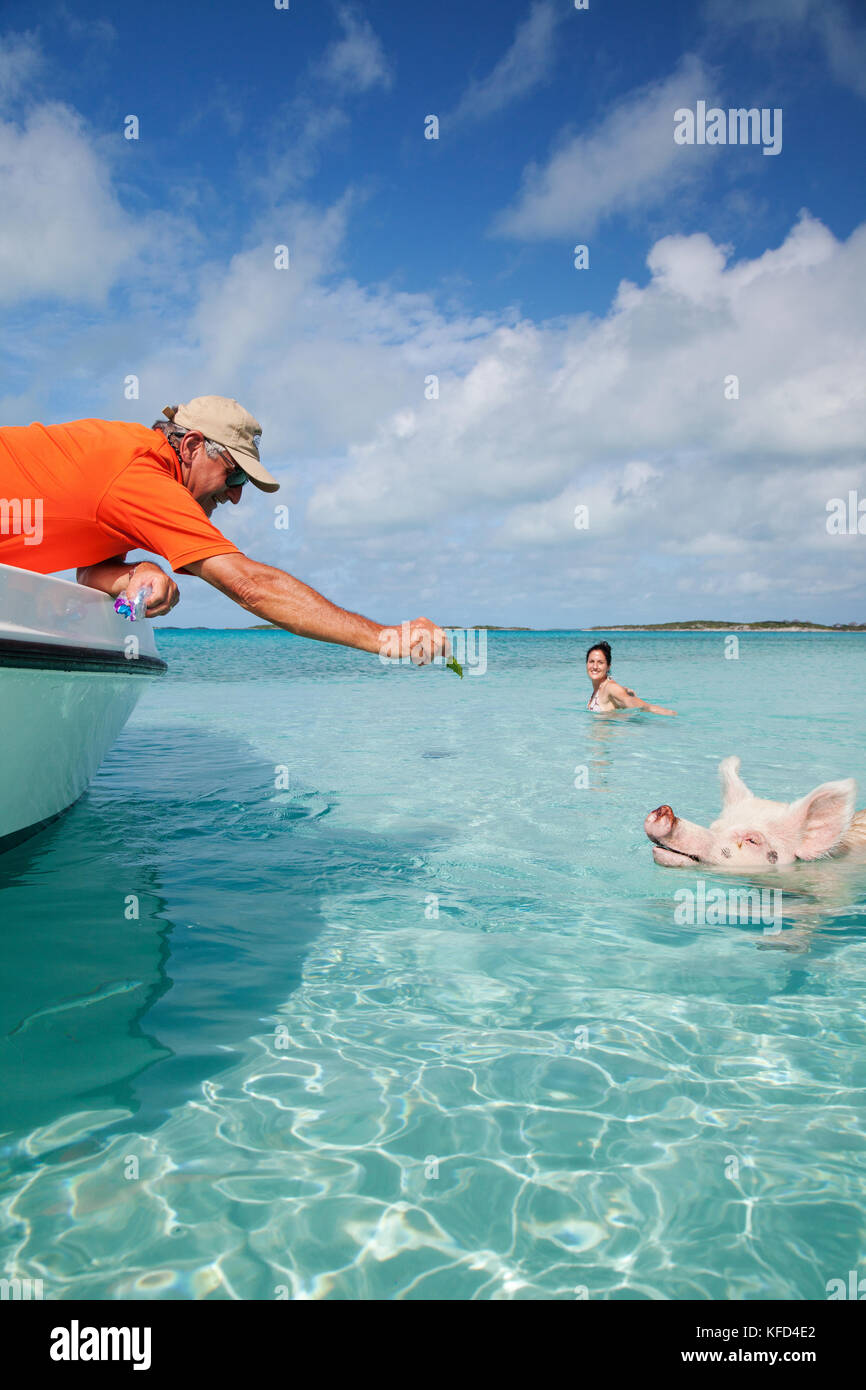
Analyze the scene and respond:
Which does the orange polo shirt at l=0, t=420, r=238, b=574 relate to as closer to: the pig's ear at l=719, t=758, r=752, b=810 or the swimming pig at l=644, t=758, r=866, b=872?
the swimming pig at l=644, t=758, r=866, b=872

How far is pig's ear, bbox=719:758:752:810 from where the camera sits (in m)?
4.97

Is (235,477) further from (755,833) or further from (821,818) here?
(821,818)

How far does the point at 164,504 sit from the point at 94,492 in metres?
0.64

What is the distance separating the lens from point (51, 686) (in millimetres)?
4867

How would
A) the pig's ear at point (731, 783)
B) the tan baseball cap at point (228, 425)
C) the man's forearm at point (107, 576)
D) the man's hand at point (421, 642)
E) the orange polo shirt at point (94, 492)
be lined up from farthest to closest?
the man's forearm at point (107, 576)
the pig's ear at point (731, 783)
the tan baseball cap at point (228, 425)
the orange polo shirt at point (94, 492)
the man's hand at point (421, 642)

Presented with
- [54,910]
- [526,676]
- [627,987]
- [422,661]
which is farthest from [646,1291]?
[526,676]

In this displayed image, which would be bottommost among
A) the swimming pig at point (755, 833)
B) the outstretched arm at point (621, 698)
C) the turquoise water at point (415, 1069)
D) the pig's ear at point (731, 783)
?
the turquoise water at point (415, 1069)

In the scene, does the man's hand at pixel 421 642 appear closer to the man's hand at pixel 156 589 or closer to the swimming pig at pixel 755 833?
the swimming pig at pixel 755 833

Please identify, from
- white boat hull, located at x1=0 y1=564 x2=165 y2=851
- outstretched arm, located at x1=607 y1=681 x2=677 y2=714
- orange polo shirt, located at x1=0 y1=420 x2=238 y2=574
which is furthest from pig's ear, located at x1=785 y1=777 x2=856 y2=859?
outstretched arm, located at x1=607 y1=681 x2=677 y2=714

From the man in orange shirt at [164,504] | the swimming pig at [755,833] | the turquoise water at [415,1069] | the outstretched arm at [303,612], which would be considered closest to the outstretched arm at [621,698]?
the turquoise water at [415,1069]

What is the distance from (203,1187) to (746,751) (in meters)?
9.68

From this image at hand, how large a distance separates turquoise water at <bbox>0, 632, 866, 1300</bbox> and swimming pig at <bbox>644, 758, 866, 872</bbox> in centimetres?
29

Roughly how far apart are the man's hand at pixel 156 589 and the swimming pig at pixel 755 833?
3226 millimetres

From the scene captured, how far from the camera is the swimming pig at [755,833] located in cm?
457
